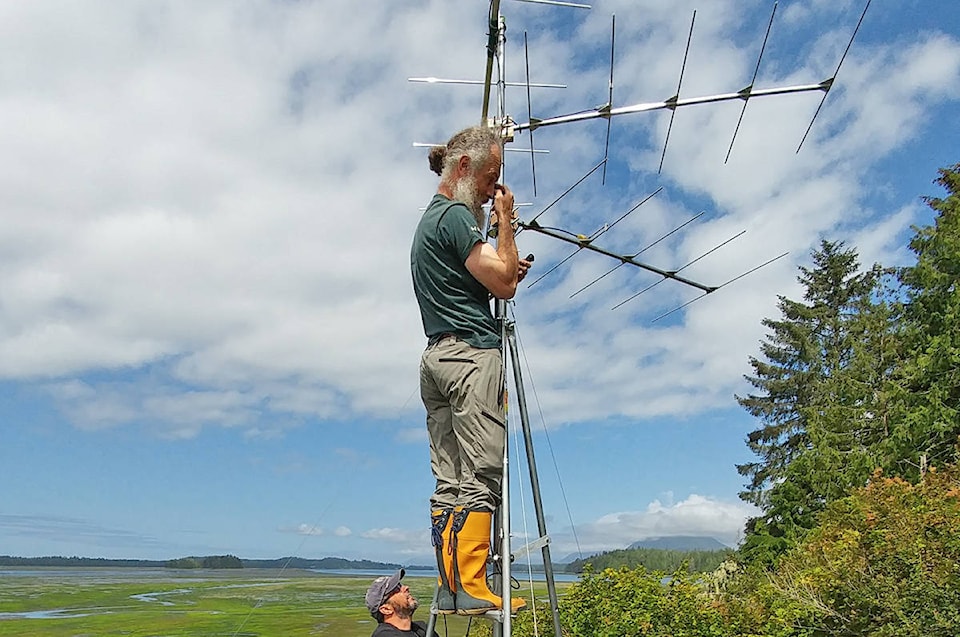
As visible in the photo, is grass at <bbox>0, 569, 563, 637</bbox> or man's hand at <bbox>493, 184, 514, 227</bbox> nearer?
man's hand at <bbox>493, 184, 514, 227</bbox>

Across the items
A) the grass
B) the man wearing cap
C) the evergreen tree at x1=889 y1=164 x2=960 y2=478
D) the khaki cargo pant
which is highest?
the evergreen tree at x1=889 y1=164 x2=960 y2=478

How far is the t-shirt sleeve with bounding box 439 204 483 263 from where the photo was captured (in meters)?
2.22

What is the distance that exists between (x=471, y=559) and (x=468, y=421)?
38 centimetres

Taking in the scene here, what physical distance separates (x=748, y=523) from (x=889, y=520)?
43.5ft

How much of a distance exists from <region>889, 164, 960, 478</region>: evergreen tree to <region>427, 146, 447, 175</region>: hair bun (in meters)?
14.6

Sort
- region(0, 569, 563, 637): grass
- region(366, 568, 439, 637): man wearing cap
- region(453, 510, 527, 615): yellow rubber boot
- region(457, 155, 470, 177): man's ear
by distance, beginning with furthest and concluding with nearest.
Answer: region(0, 569, 563, 637): grass, region(366, 568, 439, 637): man wearing cap, region(457, 155, 470, 177): man's ear, region(453, 510, 527, 615): yellow rubber boot

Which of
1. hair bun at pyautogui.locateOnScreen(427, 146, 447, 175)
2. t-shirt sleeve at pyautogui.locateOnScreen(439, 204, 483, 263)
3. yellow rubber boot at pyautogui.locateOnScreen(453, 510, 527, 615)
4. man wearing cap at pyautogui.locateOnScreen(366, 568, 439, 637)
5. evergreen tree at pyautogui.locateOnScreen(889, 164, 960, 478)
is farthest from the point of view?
evergreen tree at pyautogui.locateOnScreen(889, 164, 960, 478)

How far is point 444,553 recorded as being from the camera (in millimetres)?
2109

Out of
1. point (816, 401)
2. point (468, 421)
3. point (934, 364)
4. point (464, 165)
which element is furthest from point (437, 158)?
point (816, 401)

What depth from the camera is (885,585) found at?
9.47 meters

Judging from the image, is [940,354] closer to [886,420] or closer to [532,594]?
[886,420]

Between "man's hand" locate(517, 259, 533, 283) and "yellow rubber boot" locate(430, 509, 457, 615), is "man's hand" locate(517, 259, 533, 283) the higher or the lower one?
the higher one

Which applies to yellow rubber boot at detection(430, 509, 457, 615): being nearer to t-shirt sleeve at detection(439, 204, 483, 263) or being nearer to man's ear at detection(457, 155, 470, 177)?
t-shirt sleeve at detection(439, 204, 483, 263)

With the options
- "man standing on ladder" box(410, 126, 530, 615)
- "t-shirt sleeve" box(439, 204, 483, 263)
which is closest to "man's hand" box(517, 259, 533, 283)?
"man standing on ladder" box(410, 126, 530, 615)
